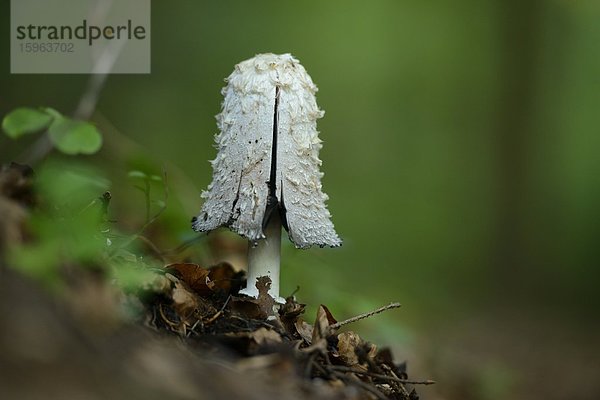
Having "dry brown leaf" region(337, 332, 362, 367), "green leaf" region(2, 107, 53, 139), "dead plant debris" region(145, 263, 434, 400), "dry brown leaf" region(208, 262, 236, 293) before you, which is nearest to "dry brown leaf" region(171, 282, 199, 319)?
"dead plant debris" region(145, 263, 434, 400)

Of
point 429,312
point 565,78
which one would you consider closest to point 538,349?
point 429,312

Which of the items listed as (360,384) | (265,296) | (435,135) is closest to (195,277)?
(265,296)

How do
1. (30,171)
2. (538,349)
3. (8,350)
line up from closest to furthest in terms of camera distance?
1. (8,350)
2. (30,171)
3. (538,349)

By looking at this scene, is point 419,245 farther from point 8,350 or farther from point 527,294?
point 8,350

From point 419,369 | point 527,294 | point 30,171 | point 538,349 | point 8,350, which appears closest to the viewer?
point 8,350

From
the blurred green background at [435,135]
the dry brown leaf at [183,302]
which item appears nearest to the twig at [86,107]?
the dry brown leaf at [183,302]
